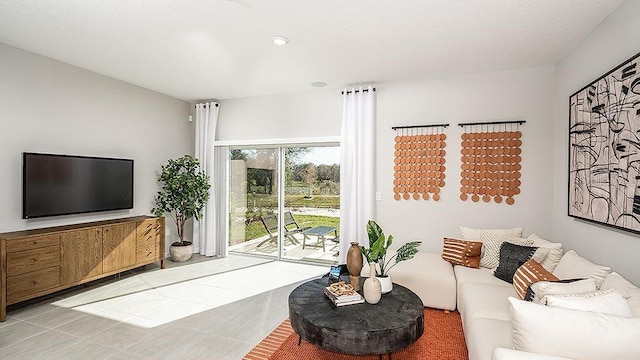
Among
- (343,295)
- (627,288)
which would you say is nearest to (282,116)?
(343,295)

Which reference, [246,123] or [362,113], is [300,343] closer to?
[362,113]

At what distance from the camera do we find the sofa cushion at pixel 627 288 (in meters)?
1.68

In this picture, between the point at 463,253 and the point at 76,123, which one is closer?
the point at 463,253

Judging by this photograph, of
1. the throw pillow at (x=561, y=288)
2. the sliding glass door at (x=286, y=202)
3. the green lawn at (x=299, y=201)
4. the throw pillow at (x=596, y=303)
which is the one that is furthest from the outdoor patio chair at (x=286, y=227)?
the throw pillow at (x=596, y=303)

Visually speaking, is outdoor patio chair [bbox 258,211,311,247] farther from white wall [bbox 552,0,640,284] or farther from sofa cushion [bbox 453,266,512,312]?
white wall [bbox 552,0,640,284]

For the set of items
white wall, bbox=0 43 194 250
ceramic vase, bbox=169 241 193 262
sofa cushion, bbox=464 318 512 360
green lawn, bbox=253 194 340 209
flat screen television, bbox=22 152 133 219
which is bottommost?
ceramic vase, bbox=169 241 193 262

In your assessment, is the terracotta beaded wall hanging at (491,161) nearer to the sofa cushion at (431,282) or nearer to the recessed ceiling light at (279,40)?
the sofa cushion at (431,282)

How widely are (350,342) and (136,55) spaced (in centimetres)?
364

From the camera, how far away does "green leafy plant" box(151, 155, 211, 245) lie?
502cm

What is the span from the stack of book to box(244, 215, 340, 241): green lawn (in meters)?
2.52

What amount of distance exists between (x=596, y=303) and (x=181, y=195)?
4972 millimetres

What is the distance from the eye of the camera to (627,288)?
1878 mm

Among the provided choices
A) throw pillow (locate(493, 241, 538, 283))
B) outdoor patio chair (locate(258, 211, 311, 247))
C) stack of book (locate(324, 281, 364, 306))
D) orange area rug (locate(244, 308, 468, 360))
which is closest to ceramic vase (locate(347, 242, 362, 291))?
stack of book (locate(324, 281, 364, 306))

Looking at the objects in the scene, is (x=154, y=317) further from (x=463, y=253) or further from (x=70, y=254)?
(x=463, y=253)
